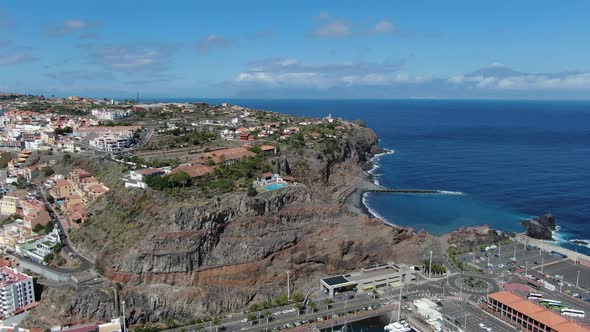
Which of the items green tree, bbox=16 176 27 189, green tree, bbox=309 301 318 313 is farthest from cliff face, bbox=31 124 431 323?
green tree, bbox=16 176 27 189

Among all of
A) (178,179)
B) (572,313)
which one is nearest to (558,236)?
(572,313)

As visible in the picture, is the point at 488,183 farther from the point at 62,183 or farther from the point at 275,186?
the point at 62,183

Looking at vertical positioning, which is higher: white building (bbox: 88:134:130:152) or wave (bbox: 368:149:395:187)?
white building (bbox: 88:134:130:152)

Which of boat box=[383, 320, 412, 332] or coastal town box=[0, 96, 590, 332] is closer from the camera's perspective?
boat box=[383, 320, 412, 332]

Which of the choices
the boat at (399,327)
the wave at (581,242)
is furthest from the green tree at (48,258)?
the wave at (581,242)

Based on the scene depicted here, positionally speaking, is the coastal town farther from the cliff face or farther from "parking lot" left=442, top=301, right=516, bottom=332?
the cliff face

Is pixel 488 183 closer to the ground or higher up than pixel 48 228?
closer to the ground
